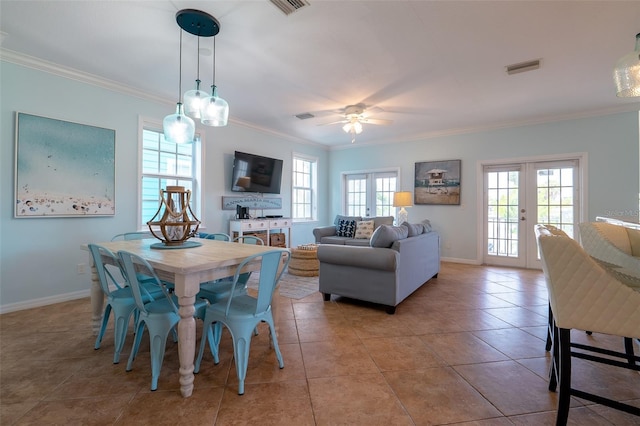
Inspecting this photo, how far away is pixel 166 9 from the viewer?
2270 millimetres

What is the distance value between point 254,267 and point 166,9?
2.08 m

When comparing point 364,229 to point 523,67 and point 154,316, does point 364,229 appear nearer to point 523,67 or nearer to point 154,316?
point 523,67

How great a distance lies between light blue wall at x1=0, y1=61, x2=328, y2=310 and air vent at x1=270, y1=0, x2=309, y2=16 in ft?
8.77

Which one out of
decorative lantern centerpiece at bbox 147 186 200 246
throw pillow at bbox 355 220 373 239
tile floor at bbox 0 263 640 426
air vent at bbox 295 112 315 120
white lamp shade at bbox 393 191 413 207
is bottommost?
tile floor at bbox 0 263 640 426

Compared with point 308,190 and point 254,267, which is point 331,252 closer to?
point 254,267

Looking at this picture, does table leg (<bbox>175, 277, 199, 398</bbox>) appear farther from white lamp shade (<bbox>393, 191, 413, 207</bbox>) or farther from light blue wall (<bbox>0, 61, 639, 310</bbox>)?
white lamp shade (<bbox>393, 191, 413, 207</bbox>)

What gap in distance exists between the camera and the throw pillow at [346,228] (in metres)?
5.82

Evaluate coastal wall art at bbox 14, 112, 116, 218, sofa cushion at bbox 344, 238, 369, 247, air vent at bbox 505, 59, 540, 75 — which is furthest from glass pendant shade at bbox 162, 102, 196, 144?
sofa cushion at bbox 344, 238, 369, 247

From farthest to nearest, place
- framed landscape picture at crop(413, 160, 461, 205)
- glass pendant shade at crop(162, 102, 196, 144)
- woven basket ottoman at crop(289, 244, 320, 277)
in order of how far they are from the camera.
A: framed landscape picture at crop(413, 160, 461, 205) < woven basket ottoman at crop(289, 244, 320, 277) < glass pendant shade at crop(162, 102, 196, 144)

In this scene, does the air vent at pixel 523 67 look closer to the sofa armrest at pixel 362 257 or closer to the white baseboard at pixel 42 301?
the sofa armrest at pixel 362 257

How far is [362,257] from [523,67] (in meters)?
2.66

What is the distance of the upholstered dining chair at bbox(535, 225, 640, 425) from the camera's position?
49.9 inches

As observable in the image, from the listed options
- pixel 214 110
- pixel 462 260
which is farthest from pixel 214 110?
pixel 462 260

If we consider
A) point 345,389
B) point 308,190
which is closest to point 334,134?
point 308,190
